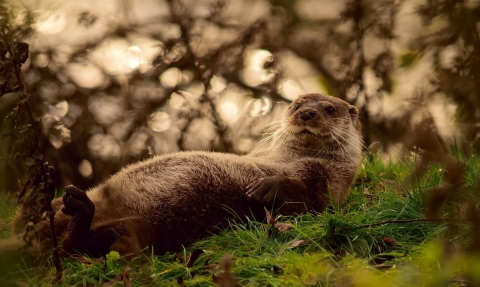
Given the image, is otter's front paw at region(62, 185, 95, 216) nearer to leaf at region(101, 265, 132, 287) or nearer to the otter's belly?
the otter's belly

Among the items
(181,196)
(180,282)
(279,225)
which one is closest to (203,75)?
(181,196)

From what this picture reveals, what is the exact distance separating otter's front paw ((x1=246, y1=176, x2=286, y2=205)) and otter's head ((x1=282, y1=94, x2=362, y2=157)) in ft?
2.73

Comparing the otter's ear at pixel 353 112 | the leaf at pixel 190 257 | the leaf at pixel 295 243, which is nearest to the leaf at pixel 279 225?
the leaf at pixel 295 243

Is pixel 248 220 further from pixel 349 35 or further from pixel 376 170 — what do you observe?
pixel 349 35

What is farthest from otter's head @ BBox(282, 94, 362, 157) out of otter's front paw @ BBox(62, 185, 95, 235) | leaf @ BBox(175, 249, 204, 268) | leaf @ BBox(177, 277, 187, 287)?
leaf @ BBox(177, 277, 187, 287)

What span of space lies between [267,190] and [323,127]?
3.24 ft

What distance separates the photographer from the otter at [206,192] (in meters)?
3.55

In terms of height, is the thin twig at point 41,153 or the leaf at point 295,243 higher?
the thin twig at point 41,153

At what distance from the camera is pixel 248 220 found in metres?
3.88

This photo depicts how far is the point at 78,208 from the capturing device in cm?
346

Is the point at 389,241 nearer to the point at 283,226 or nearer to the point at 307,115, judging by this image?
the point at 283,226

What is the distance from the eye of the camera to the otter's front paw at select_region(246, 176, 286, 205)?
13.1 feet

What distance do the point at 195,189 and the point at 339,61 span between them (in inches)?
145

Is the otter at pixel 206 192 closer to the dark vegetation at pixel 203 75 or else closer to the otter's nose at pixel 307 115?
the otter's nose at pixel 307 115
